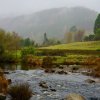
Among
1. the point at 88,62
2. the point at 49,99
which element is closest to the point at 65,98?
the point at 49,99

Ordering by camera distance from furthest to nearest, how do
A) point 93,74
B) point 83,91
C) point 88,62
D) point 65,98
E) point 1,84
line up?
point 88,62
point 93,74
point 83,91
point 1,84
point 65,98

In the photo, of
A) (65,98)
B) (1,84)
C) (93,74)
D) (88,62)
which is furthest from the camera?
(88,62)

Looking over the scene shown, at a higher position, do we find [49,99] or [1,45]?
[1,45]

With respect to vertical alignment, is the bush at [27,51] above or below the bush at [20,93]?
above

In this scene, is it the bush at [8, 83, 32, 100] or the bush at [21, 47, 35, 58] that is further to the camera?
the bush at [21, 47, 35, 58]

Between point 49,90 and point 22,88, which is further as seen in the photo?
point 49,90

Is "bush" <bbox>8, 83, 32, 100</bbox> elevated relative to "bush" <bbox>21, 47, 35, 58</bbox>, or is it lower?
lower

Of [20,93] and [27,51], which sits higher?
[27,51]

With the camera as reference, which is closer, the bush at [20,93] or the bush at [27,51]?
the bush at [20,93]

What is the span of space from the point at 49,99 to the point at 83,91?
351 inches

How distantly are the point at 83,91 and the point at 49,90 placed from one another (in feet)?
16.6

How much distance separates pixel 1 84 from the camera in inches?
1726

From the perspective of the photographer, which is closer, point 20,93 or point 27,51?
point 20,93

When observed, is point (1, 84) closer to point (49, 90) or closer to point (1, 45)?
point (49, 90)
